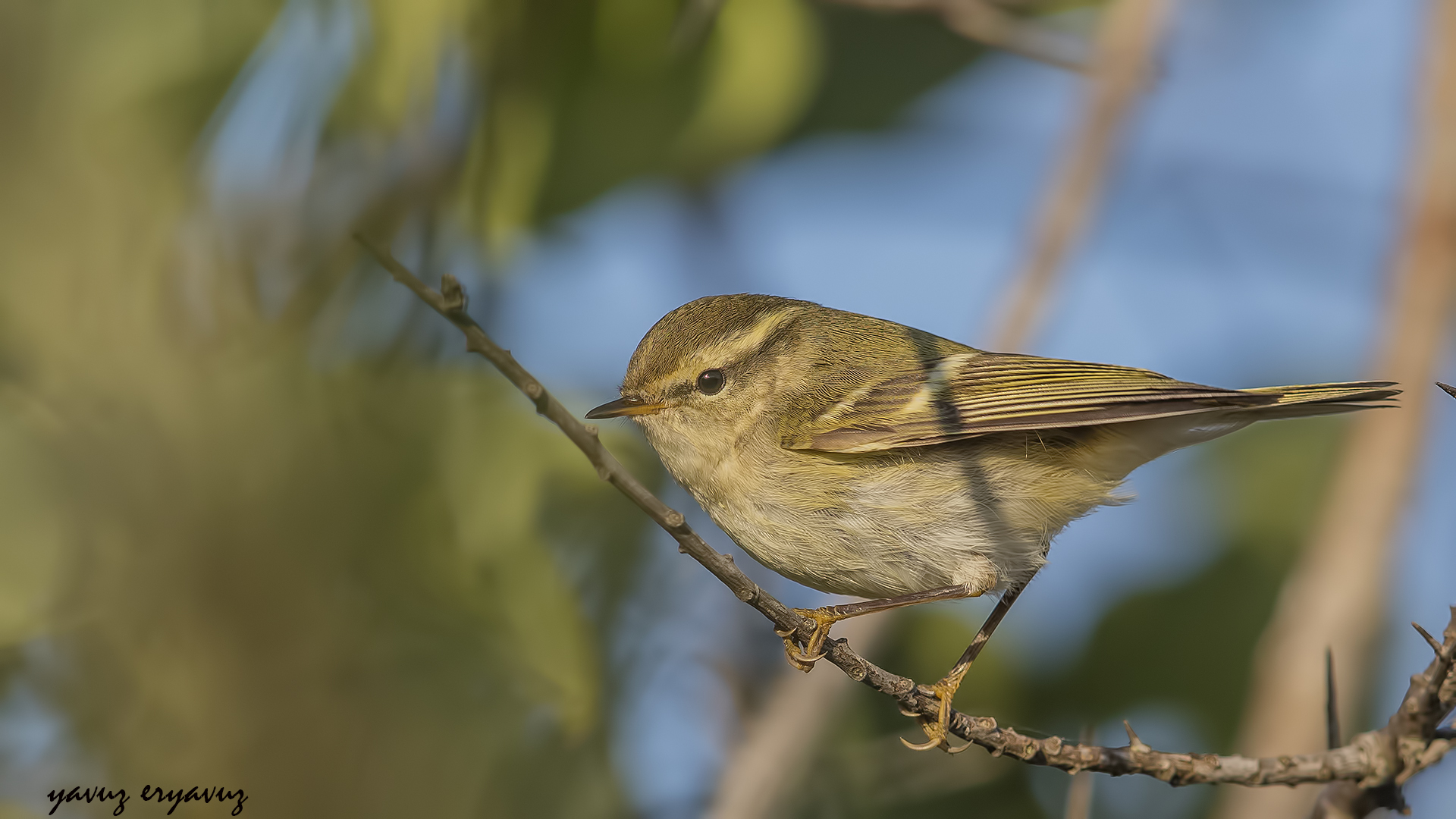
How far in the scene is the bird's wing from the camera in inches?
95.3

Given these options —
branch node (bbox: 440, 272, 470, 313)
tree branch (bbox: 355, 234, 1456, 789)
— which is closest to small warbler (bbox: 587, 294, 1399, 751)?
tree branch (bbox: 355, 234, 1456, 789)

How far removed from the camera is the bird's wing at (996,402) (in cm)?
242

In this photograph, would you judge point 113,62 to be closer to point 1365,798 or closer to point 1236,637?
point 1365,798

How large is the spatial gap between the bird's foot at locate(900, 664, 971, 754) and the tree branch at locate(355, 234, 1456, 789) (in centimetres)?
2

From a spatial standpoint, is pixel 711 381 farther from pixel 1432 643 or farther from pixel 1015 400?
pixel 1432 643

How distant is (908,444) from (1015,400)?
0.93 ft

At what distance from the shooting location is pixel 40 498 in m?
1.93

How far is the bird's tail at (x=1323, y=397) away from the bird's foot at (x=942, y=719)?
0.82 m

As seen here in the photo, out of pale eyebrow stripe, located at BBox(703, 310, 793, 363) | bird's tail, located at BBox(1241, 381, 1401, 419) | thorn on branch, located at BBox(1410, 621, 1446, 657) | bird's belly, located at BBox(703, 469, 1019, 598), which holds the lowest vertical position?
thorn on branch, located at BBox(1410, 621, 1446, 657)

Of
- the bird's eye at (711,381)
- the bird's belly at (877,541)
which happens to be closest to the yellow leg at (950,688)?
the bird's belly at (877,541)

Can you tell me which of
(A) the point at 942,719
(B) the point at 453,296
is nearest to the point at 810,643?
(A) the point at 942,719

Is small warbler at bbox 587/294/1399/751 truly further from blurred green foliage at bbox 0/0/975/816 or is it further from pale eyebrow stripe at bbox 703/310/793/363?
blurred green foliage at bbox 0/0/975/816

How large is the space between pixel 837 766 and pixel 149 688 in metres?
1.62

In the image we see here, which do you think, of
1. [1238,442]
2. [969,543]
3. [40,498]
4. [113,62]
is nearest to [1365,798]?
[969,543]
